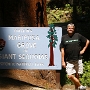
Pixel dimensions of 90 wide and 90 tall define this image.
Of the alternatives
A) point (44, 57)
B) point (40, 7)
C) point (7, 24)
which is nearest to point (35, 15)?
point (40, 7)

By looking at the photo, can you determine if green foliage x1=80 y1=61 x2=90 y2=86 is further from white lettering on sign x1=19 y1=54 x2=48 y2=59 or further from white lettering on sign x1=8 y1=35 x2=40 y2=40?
white lettering on sign x1=8 y1=35 x2=40 y2=40

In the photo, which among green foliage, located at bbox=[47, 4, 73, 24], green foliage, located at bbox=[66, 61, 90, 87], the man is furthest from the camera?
green foliage, located at bbox=[47, 4, 73, 24]

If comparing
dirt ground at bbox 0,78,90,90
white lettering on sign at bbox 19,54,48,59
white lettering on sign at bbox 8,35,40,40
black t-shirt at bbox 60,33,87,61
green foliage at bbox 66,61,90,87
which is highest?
white lettering on sign at bbox 8,35,40,40

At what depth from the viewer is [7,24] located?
7965 millimetres

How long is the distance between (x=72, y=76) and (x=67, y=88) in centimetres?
163

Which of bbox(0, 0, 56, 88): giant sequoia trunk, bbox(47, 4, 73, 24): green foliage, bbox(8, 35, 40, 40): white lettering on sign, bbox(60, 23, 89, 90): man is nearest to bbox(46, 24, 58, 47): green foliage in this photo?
bbox(8, 35, 40, 40): white lettering on sign

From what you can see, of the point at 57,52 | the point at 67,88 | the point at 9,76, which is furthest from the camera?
the point at 67,88

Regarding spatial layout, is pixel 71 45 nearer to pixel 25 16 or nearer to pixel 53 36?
pixel 53 36

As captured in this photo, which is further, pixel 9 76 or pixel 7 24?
pixel 7 24

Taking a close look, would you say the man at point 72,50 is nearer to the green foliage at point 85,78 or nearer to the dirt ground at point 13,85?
the dirt ground at point 13,85

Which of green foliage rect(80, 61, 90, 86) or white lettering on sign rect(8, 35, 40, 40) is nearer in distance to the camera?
white lettering on sign rect(8, 35, 40, 40)

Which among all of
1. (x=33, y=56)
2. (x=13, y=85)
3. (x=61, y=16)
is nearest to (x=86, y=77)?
(x=33, y=56)

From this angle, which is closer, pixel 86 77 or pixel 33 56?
pixel 33 56

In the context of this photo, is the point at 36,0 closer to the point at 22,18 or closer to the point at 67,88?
the point at 22,18
